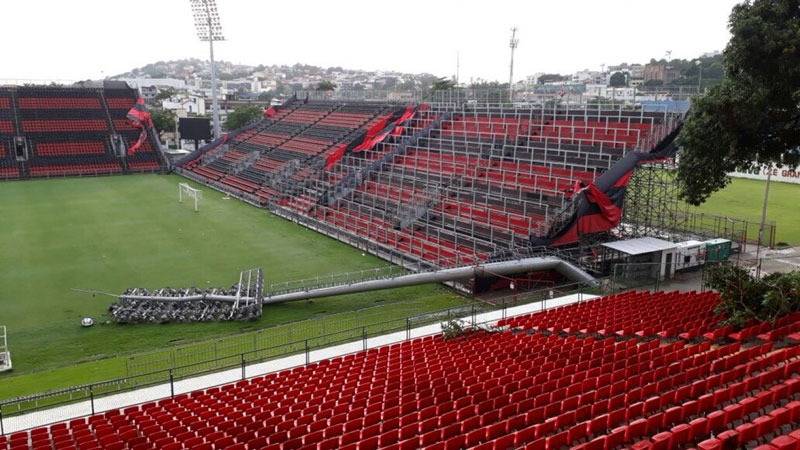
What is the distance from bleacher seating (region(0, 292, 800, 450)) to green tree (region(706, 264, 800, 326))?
0.75 meters

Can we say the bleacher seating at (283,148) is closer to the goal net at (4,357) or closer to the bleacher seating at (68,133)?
the bleacher seating at (68,133)

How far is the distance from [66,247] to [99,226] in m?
4.86

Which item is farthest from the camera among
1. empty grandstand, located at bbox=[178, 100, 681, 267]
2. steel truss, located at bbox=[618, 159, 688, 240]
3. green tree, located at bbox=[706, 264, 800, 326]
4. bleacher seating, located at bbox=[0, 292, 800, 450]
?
empty grandstand, located at bbox=[178, 100, 681, 267]

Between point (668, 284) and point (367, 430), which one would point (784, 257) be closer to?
point (668, 284)

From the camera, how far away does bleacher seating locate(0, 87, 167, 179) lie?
5762 centimetres

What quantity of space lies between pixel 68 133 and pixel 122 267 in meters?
43.1

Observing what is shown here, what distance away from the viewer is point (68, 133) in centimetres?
6259

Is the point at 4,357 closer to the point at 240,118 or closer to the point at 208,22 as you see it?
the point at 208,22

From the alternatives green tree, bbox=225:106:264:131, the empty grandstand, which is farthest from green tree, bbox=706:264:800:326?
green tree, bbox=225:106:264:131

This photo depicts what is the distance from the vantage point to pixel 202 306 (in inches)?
850

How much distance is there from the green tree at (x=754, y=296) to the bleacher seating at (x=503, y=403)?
0.75 meters

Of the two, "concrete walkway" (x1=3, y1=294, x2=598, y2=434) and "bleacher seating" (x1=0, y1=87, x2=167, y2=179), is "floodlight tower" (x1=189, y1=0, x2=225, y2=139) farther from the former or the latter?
"concrete walkway" (x1=3, y1=294, x2=598, y2=434)

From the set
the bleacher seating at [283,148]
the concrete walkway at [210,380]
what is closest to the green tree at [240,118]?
the bleacher seating at [283,148]

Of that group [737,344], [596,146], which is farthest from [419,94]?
[737,344]
